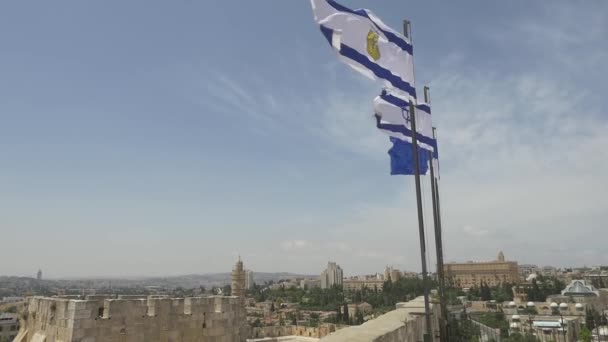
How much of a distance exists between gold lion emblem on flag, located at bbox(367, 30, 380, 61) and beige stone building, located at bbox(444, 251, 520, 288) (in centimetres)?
12539

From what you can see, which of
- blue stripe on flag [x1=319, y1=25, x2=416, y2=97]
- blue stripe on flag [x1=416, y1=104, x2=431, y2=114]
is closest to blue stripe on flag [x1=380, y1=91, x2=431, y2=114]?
blue stripe on flag [x1=319, y1=25, x2=416, y2=97]

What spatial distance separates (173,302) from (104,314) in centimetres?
138

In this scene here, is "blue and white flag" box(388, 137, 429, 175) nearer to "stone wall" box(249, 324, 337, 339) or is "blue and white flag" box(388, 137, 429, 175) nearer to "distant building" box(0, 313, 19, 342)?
"stone wall" box(249, 324, 337, 339)

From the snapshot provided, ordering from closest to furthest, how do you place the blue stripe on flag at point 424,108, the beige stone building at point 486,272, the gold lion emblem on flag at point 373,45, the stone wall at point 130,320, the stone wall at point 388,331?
the stone wall at point 388,331 → the gold lion emblem on flag at point 373,45 → the stone wall at point 130,320 → the blue stripe on flag at point 424,108 → the beige stone building at point 486,272

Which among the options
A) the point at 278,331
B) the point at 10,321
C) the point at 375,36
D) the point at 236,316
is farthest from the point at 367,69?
the point at 10,321

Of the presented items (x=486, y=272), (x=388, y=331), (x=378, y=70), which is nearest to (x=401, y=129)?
(x=378, y=70)

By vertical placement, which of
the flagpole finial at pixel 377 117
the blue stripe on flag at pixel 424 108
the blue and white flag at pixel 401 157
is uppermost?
the blue stripe on flag at pixel 424 108

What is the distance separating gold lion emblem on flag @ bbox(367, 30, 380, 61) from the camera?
225 inches

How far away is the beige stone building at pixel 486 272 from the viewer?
4838 inches

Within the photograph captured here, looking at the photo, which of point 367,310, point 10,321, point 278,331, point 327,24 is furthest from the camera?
point 367,310

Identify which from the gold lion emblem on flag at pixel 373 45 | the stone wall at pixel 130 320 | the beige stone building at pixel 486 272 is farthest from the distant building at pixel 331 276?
the gold lion emblem on flag at pixel 373 45

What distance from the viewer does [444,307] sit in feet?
23.6

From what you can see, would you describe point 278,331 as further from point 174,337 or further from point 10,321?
point 10,321

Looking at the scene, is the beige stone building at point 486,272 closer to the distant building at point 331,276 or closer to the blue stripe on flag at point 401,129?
the distant building at point 331,276
